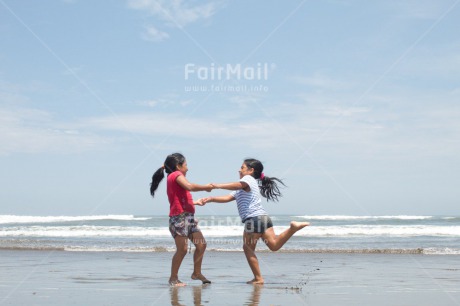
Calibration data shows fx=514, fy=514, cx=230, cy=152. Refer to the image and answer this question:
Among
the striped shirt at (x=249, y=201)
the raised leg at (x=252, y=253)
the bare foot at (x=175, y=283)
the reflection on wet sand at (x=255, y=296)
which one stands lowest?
the reflection on wet sand at (x=255, y=296)

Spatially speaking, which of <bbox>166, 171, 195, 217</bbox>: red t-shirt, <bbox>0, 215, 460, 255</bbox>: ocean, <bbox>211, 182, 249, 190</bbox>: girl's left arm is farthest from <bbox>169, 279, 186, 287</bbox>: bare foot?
<bbox>0, 215, 460, 255</bbox>: ocean

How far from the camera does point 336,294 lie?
593cm

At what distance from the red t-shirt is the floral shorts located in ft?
0.20

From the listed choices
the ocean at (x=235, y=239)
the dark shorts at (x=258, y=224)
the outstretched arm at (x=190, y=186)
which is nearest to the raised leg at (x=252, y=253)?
the dark shorts at (x=258, y=224)

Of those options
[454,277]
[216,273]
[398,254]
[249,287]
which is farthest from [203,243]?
[398,254]

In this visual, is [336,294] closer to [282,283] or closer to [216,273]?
[282,283]

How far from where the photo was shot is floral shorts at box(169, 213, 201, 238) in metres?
6.62

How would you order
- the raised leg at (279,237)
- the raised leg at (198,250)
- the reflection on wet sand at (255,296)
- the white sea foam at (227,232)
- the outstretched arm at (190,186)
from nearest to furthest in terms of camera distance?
the reflection on wet sand at (255,296) → the outstretched arm at (190,186) → the raised leg at (279,237) → the raised leg at (198,250) → the white sea foam at (227,232)

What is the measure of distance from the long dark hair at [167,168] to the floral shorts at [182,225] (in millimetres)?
499

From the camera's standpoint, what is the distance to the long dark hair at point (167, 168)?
22.5ft

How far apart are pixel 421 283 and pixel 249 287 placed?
8.02 ft

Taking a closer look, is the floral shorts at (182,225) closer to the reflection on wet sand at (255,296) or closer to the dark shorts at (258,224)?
the dark shorts at (258,224)

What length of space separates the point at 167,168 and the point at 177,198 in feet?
1.57

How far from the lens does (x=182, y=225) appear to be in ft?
21.7
